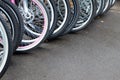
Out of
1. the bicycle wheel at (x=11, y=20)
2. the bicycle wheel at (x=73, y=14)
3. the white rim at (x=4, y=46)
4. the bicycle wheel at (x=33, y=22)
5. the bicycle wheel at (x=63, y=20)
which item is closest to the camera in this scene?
the white rim at (x=4, y=46)

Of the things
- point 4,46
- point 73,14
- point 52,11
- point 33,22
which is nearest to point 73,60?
point 52,11

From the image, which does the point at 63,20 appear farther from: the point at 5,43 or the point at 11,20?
the point at 5,43

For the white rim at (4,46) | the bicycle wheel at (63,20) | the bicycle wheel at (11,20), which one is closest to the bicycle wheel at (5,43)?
the white rim at (4,46)

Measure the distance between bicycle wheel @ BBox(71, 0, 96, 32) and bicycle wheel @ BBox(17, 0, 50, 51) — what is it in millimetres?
915

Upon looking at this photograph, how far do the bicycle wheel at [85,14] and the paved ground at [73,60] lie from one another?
14 cm

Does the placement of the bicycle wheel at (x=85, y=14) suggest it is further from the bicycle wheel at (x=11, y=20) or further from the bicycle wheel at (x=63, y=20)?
the bicycle wheel at (x=11, y=20)

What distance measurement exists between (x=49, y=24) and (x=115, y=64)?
1.05 m

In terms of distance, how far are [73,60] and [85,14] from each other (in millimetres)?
1542

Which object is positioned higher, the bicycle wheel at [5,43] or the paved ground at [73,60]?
the bicycle wheel at [5,43]

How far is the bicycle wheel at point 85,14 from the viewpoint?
470 cm

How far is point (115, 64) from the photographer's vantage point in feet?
11.8

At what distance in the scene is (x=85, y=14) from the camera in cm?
493

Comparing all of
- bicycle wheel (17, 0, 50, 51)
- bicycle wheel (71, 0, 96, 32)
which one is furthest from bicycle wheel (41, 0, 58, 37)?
bicycle wheel (71, 0, 96, 32)

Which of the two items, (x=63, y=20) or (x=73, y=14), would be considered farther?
(x=73, y=14)
